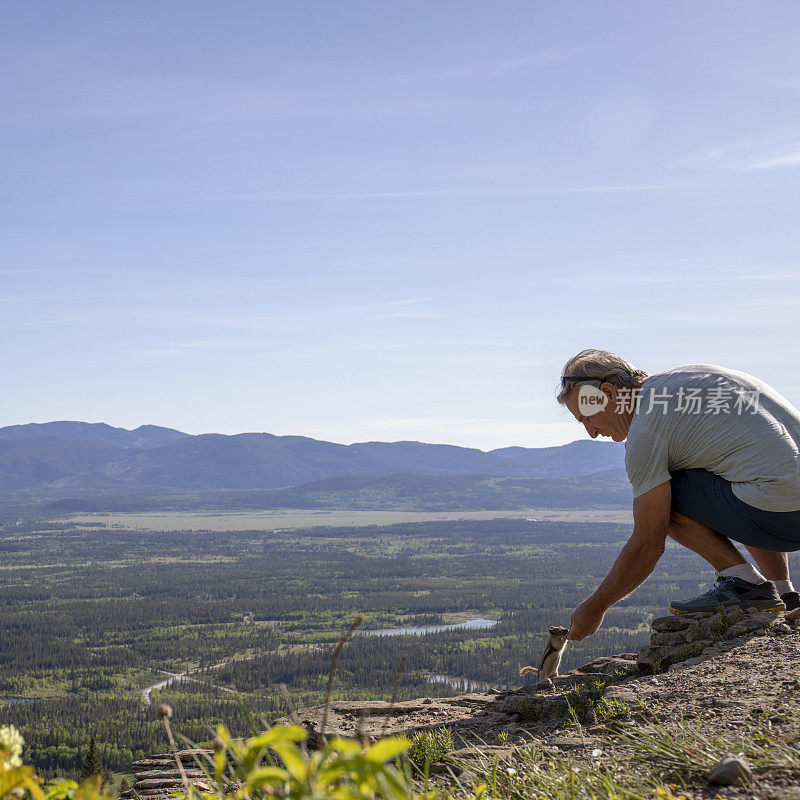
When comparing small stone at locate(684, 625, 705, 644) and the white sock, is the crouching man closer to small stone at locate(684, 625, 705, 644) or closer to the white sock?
the white sock

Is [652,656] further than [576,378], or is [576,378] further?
[576,378]

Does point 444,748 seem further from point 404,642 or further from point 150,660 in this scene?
point 150,660

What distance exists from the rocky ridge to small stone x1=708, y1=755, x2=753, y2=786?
0.02 m

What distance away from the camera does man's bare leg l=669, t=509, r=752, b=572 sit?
4.90 m

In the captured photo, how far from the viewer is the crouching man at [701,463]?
14.6ft

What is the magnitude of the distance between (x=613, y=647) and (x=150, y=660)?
5663cm

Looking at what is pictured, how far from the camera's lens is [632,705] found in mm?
3725

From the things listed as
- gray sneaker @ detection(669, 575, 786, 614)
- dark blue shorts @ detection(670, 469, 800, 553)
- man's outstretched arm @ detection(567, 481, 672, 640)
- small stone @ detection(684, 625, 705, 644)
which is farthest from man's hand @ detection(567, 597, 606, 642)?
dark blue shorts @ detection(670, 469, 800, 553)

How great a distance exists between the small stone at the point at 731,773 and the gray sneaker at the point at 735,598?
95.6 inches

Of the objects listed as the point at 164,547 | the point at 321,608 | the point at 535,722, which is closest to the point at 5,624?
the point at 321,608

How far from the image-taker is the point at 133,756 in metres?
52.8

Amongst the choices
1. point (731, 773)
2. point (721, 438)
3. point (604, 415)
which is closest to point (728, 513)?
point (721, 438)

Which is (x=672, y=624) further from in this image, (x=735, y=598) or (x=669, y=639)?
(x=735, y=598)

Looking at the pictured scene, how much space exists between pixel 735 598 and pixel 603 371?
5.77 feet
